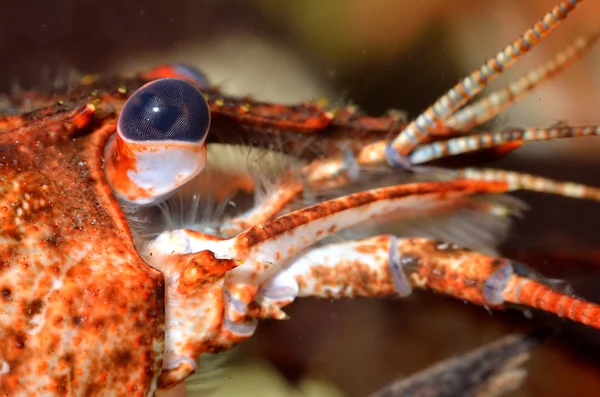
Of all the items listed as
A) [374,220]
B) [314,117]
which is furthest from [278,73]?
[374,220]

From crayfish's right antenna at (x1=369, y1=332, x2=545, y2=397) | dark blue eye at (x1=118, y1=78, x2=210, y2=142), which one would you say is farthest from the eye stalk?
crayfish's right antenna at (x1=369, y1=332, x2=545, y2=397)

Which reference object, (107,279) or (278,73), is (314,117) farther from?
(278,73)

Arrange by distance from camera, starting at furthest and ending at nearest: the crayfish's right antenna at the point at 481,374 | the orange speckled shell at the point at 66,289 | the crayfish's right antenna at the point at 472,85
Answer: the crayfish's right antenna at the point at 481,374 → the crayfish's right antenna at the point at 472,85 → the orange speckled shell at the point at 66,289

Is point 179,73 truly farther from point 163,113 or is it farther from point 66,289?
point 66,289

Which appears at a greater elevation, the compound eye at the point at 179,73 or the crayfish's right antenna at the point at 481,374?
the compound eye at the point at 179,73

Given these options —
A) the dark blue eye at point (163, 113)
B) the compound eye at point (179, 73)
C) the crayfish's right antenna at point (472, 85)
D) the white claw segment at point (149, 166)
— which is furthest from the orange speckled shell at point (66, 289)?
the crayfish's right antenna at point (472, 85)

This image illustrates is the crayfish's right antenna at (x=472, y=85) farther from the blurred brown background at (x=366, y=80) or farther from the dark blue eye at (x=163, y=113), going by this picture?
the dark blue eye at (x=163, y=113)
